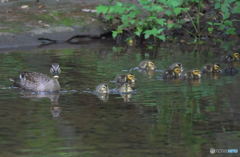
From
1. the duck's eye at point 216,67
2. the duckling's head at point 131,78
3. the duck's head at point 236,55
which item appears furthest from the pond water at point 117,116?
the duck's head at point 236,55

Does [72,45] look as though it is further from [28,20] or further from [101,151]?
[101,151]

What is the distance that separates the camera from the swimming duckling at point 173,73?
14.1 metres

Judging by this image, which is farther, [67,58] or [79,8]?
[79,8]

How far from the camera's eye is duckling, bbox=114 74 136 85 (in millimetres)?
13336

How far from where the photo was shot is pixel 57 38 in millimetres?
20656

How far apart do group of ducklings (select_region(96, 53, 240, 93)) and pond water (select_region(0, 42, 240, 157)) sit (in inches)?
6.3

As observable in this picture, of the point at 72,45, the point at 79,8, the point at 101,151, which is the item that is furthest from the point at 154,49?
the point at 101,151

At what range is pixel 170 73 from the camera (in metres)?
14.2

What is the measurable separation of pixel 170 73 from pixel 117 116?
366cm

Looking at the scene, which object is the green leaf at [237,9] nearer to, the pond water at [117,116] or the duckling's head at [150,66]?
the pond water at [117,116]

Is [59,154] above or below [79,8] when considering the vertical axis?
below

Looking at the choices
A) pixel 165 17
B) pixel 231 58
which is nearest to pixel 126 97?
pixel 231 58

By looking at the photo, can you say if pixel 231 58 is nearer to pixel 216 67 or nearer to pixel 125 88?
pixel 216 67

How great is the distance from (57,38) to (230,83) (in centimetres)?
792
